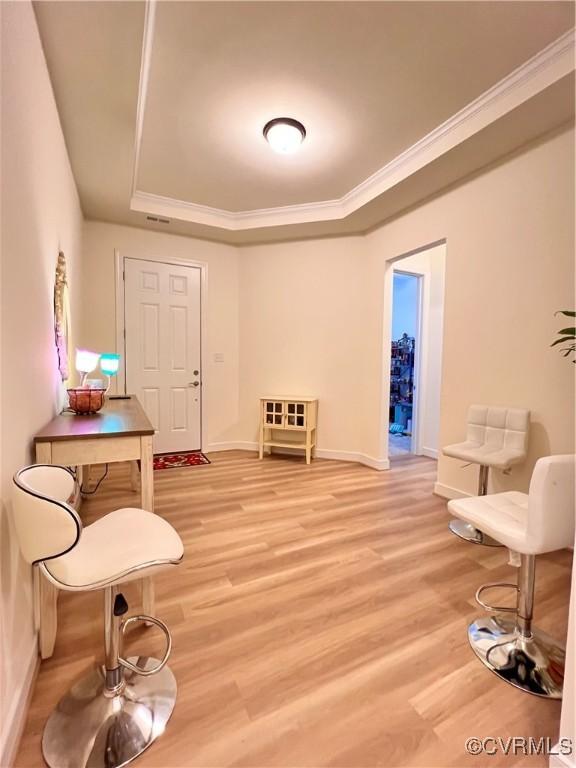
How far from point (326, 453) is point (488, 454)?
85.4 inches

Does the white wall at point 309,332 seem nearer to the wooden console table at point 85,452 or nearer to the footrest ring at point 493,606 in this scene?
the footrest ring at point 493,606

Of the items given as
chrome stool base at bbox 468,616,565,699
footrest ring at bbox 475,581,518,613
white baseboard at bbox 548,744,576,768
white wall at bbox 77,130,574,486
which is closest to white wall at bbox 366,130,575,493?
white wall at bbox 77,130,574,486

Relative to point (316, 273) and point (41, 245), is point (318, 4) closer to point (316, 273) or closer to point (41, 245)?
point (41, 245)

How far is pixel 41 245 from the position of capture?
168 cm

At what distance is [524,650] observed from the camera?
1.43 m

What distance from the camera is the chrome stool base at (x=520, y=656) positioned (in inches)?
51.8

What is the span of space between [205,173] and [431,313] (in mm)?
3051

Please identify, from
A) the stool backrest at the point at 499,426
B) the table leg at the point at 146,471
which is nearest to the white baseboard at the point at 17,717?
the table leg at the point at 146,471

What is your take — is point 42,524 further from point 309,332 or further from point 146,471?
point 309,332

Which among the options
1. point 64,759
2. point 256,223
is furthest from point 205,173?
point 64,759

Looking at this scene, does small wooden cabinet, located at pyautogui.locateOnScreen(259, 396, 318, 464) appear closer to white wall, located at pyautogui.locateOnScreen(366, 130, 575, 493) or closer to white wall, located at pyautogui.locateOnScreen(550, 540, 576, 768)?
white wall, located at pyautogui.locateOnScreen(366, 130, 575, 493)

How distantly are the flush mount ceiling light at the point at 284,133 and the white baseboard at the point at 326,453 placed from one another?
3.11m

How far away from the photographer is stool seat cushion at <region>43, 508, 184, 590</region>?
1.03 meters

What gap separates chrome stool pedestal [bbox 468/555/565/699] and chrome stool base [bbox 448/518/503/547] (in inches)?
31.9
